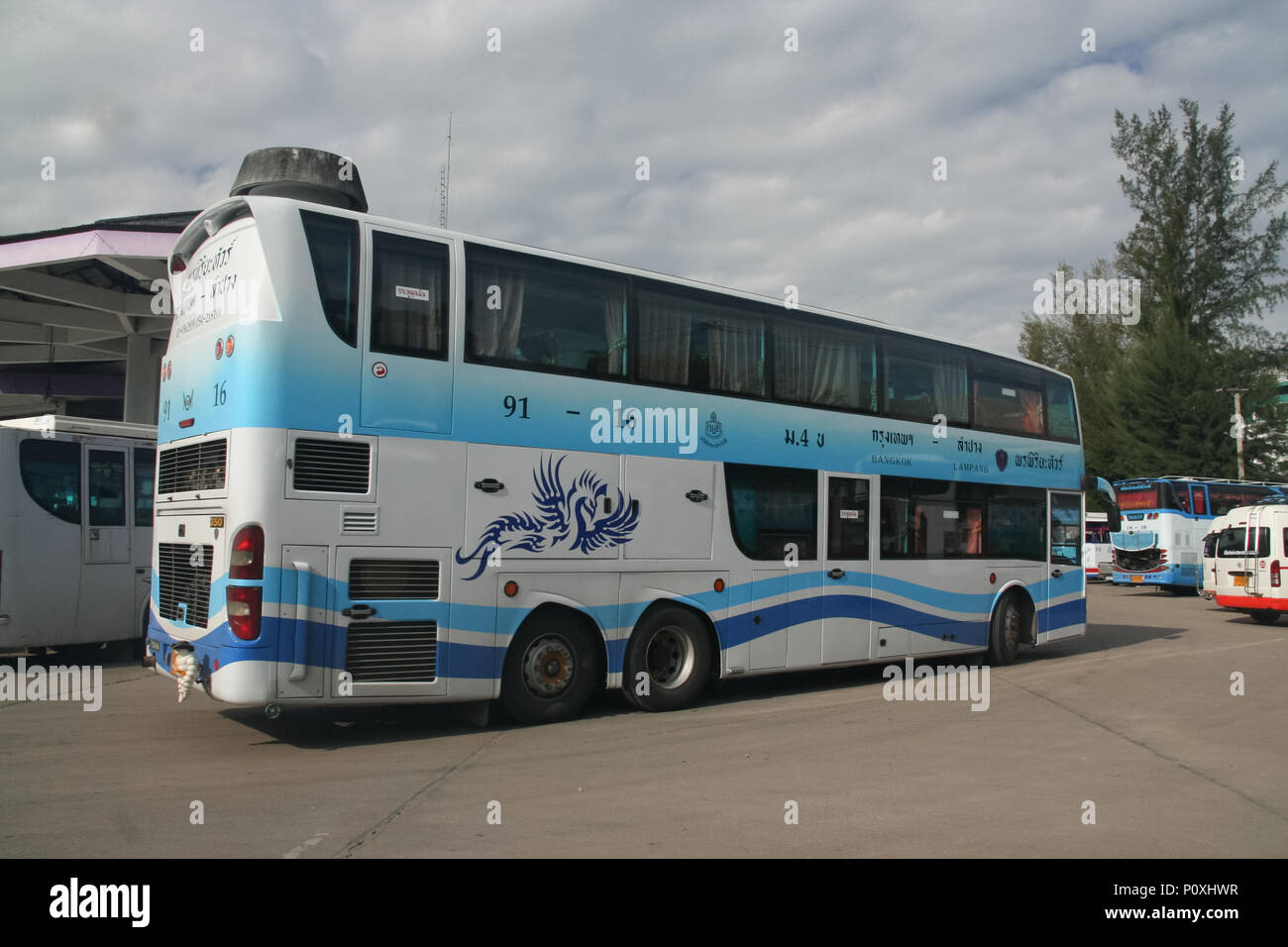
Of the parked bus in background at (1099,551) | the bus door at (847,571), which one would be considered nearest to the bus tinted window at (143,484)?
the bus door at (847,571)

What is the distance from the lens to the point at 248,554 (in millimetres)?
7223

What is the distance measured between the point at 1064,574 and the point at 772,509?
6.63 metres

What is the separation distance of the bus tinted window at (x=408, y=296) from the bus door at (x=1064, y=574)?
1016 cm

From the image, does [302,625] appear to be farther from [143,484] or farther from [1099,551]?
[1099,551]

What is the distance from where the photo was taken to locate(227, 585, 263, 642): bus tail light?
23.7 ft

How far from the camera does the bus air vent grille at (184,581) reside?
7715mm

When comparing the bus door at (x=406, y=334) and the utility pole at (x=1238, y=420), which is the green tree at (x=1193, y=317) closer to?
the utility pole at (x=1238, y=420)

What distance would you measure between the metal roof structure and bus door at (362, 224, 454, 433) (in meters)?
9.29

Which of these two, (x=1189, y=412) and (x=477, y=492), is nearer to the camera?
(x=477, y=492)

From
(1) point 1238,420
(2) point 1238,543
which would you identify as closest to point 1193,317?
(1) point 1238,420
